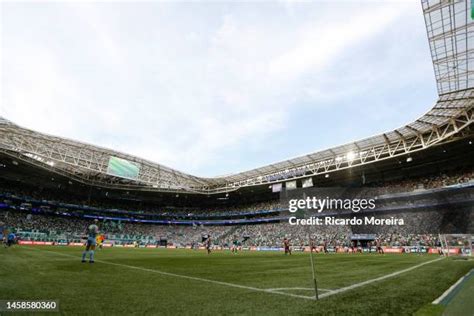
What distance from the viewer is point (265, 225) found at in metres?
62.7

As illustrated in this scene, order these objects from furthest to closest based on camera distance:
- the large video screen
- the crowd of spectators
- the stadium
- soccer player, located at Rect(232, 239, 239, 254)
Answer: the large video screen
the crowd of spectators
soccer player, located at Rect(232, 239, 239, 254)
the stadium

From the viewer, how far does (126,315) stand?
162 inches

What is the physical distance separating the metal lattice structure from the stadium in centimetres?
16

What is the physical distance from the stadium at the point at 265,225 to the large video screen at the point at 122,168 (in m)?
0.29

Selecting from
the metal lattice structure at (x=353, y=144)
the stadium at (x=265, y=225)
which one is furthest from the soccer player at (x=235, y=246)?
the metal lattice structure at (x=353, y=144)

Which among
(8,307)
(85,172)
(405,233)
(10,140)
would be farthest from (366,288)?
(85,172)

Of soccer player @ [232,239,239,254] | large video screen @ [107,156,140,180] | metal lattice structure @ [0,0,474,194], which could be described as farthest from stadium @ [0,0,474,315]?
soccer player @ [232,239,239,254]

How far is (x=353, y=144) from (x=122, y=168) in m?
38.9

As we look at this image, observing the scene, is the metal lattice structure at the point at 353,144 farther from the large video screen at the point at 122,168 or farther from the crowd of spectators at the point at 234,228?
the crowd of spectators at the point at 234,228

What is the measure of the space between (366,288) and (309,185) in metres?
45.6

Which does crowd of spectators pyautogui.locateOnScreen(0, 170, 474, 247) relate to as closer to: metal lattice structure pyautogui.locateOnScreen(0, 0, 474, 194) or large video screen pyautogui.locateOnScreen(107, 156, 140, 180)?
metal lattice structure pyautogui.locateOnScreen(0, 0, 474, 194)

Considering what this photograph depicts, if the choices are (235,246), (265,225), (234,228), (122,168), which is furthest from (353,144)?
(122,168)

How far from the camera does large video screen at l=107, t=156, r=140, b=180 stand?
48.9m

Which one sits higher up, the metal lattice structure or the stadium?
the metal lattice structure
